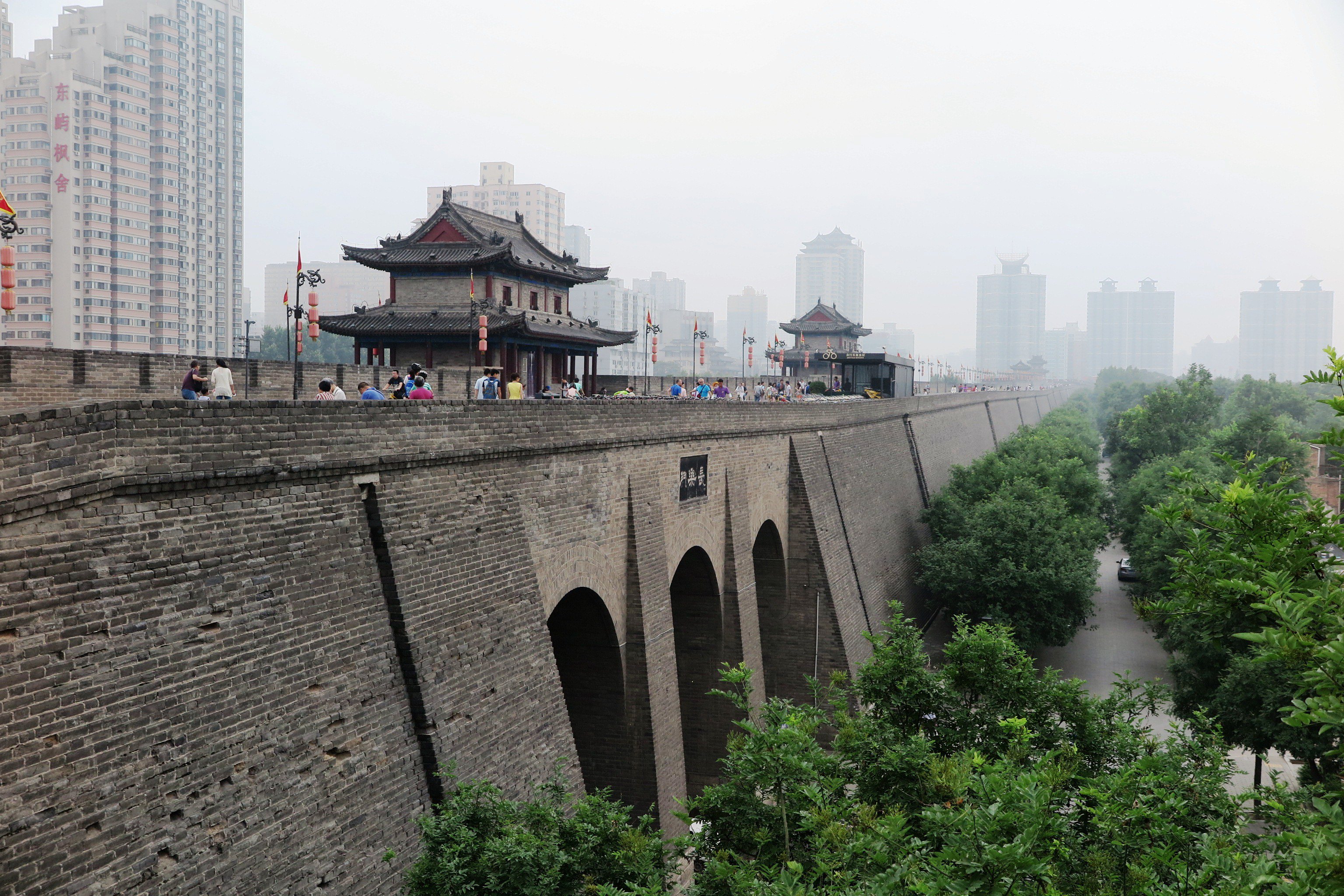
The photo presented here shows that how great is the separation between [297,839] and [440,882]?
119cm

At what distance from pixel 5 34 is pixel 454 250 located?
53776 millimetres

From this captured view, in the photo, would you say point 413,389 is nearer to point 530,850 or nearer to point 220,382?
point 220,382

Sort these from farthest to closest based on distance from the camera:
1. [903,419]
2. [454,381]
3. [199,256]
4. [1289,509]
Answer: [199,256] < [903,419] < [454,381] < [1289,509]

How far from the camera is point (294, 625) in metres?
7.50

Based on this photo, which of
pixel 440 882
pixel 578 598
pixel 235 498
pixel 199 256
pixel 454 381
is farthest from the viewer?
pixel 199 256

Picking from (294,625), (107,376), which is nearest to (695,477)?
(107,376)

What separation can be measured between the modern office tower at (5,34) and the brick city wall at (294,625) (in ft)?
213

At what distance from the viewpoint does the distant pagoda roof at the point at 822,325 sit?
73188 mm

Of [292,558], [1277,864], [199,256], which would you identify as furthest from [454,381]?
[199,256]

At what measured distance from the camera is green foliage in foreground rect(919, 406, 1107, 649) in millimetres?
25844

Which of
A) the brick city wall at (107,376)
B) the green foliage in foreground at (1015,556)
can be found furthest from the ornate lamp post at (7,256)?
the green foliage in foreground at (1015,556)

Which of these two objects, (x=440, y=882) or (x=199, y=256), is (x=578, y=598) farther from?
(x=199, y=256)

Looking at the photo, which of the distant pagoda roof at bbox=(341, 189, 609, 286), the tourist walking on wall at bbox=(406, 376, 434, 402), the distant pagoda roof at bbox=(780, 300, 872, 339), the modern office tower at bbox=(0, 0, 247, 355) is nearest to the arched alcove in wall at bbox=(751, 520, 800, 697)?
the tourist walking on wall at bbox=(406, 376, 434, 402)

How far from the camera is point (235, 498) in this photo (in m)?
7.21
